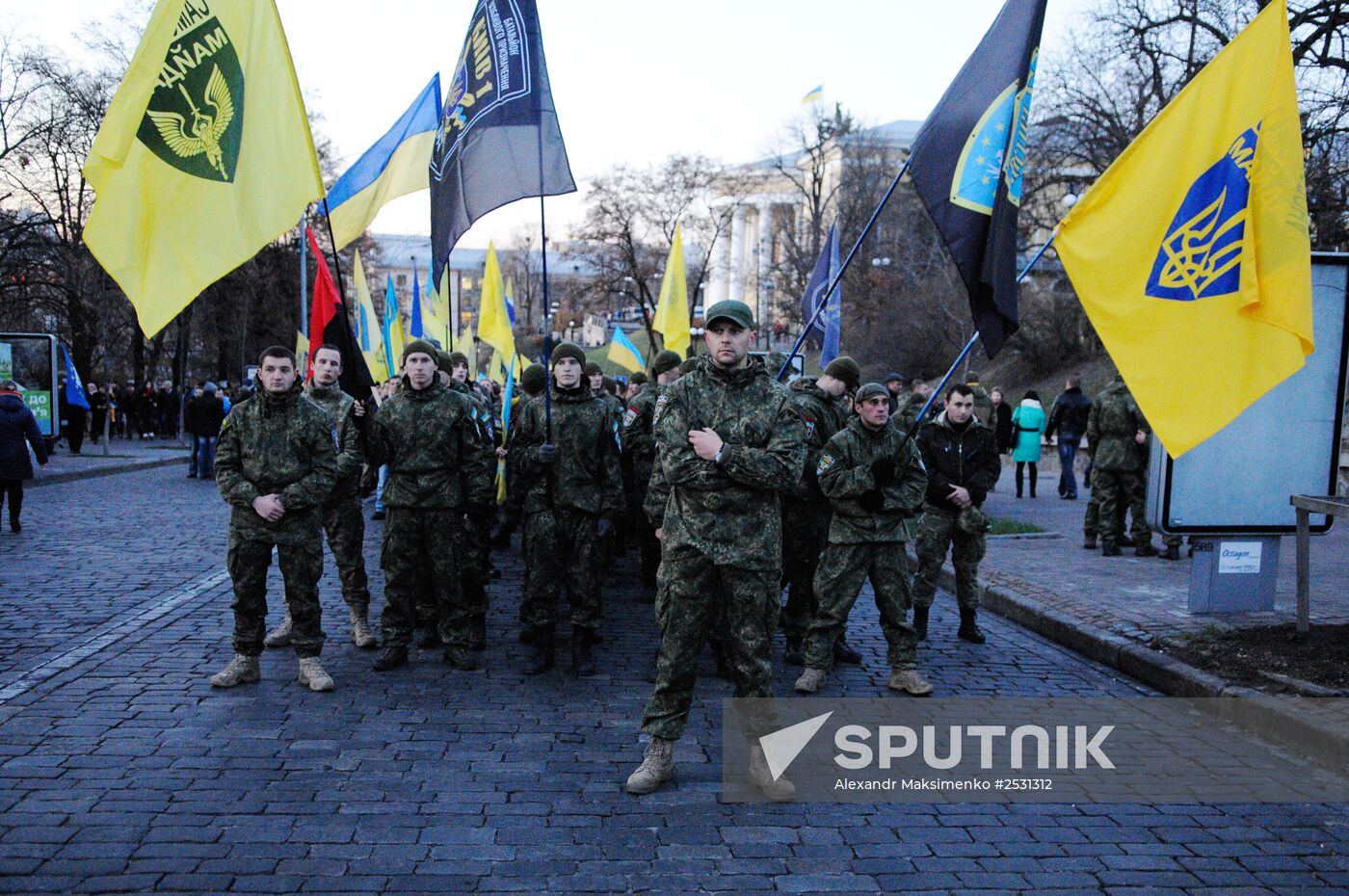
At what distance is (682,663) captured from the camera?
482cm

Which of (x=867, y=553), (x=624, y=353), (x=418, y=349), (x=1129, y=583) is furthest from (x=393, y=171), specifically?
(x=624, y=353)

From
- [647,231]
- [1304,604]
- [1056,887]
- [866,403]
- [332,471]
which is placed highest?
[647,231]

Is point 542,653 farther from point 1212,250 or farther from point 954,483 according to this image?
point 1212,250

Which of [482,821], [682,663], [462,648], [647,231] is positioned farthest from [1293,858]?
[647,231]

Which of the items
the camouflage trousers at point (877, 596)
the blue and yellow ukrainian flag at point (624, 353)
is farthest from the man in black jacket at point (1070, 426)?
the camouflage trousers at point (877, 596)

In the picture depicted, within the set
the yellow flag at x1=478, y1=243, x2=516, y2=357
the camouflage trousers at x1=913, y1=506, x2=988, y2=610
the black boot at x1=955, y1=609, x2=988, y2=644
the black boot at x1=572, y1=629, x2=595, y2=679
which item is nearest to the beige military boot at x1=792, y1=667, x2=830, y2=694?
the black boot at x1=572, y1=629, x2=595, y2=679

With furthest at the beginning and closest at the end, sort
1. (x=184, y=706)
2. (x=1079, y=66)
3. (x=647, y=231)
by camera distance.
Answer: (x=647, y=231)
(x=1079, y=66)
(x=184, y=706)

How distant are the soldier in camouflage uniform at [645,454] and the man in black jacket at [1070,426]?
32.6 feet

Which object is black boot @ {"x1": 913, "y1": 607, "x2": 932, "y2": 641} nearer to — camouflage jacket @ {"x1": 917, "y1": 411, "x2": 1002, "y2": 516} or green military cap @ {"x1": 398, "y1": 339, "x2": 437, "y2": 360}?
camouflage jacket @ {"x1": 917, "y1": 411, "x2": 1002, "y2": 516}

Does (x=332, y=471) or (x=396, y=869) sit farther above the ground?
(x=332, y=471)

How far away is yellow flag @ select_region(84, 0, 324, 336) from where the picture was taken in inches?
213

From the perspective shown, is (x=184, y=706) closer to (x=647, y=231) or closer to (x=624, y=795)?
(x=624, y=795)

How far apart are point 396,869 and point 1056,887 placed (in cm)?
241

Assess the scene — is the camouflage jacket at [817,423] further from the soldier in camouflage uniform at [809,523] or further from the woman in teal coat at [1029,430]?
the woman in teal coat at [1029,430]
